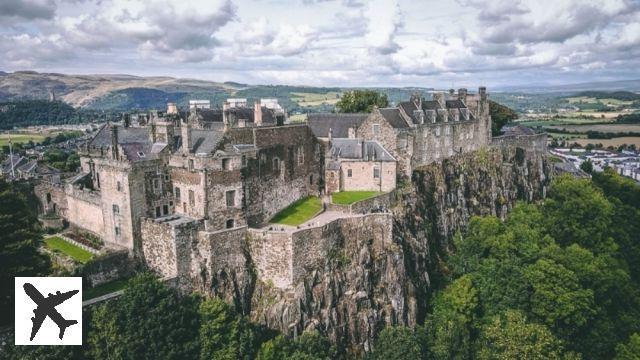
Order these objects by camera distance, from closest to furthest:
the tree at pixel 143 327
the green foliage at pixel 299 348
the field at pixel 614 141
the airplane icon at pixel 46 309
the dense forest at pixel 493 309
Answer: the airplane icon at pixel 46 309 < the tree at pixel 143 327 < the dense forest at pixel 493 309 < the green foliage at pixel 299 348 < the field at pixel 614 141

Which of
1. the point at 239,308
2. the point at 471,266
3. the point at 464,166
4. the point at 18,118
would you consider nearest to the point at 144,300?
the point at 239,308

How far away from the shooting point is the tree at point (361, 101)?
2532 inches

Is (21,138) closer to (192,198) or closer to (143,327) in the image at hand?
(192,198)

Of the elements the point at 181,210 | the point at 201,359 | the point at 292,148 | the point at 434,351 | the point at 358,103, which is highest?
the point at 358,103

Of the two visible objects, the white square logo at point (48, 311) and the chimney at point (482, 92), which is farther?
the chimney at point (482, 92)

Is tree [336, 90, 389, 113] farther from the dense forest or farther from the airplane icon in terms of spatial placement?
the airplane icon

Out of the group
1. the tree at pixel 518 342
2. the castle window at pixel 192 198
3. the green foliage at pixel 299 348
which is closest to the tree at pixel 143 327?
the green foliage at pixel 299 348

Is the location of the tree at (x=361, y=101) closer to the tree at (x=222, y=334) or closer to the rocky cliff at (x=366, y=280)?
the rocky cliff at (x=366, y=280)

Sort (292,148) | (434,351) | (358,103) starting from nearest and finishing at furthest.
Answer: (434,351)
(292,148)
(358,103)

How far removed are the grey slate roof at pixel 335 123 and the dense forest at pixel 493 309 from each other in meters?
15.3

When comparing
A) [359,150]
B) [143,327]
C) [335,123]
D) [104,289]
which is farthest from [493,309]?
[104,289]

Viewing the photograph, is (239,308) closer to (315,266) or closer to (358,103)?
(315,266)

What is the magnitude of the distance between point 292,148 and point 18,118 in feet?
479

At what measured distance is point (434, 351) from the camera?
32.5 meters
